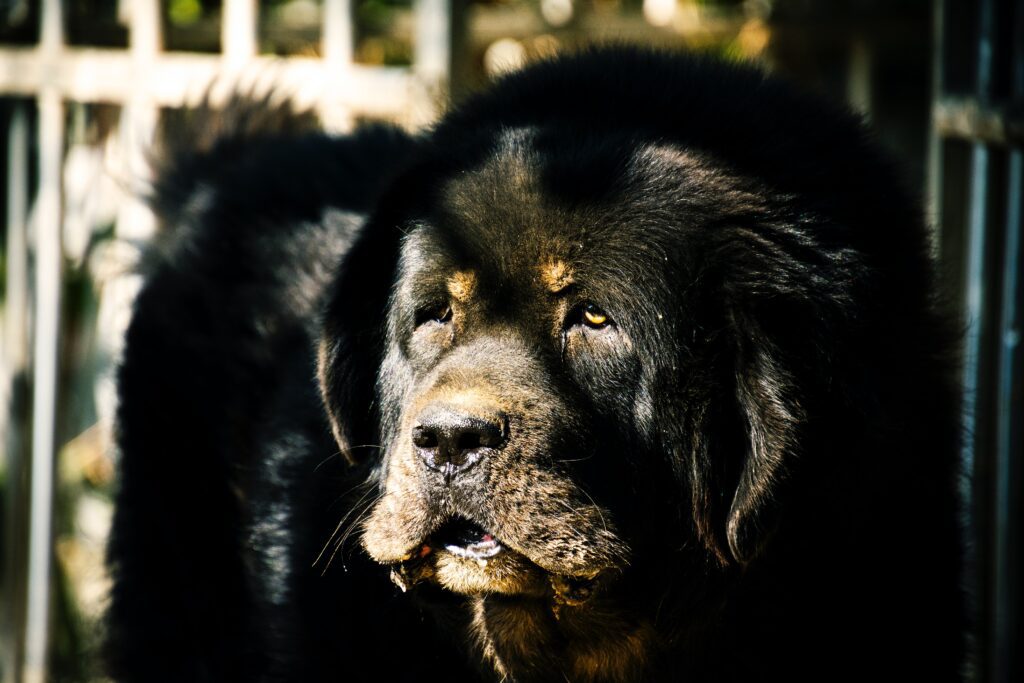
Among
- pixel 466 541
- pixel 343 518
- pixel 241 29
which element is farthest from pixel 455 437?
pixel 241 29

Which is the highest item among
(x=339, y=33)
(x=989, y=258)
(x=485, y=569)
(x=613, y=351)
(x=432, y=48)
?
(x=339, y=33)

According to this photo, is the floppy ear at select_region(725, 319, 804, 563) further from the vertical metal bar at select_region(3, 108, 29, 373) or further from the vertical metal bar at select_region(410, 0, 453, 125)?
the vertical metal bar at select_region(3, 108, 29, 373)

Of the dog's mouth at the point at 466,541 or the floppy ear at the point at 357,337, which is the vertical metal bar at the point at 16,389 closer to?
the floppy ear at the point at 357,337

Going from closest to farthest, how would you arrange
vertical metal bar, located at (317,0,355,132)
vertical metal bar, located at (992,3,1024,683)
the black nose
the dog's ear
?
the black nose → the dog's ear → vertical metal bar, located at (992,3,1024,683) → vertical metal bar, located at (317,0,355,132)

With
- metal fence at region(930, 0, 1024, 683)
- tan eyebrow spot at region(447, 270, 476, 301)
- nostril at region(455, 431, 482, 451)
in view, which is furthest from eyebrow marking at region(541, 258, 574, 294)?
metal fence at region(930, 0, 1024, 683)

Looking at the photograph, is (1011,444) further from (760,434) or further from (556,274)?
(556,274)

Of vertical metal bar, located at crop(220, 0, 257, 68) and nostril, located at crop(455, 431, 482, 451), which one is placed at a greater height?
vertical metal bar, located at crop(220, 0, 257, 68)

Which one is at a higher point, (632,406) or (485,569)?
(632,406)

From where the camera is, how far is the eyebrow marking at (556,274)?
2.90m

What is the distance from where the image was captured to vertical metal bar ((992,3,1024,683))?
3971 millimetres

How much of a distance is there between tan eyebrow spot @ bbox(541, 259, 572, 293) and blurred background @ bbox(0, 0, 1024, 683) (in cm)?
105

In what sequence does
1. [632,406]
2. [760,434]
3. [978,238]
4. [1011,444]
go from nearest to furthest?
[760,434], [632,406], [1011,444], [978,238]

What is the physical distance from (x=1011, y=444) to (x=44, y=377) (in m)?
4.29

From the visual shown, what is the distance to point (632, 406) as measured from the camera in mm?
2938
